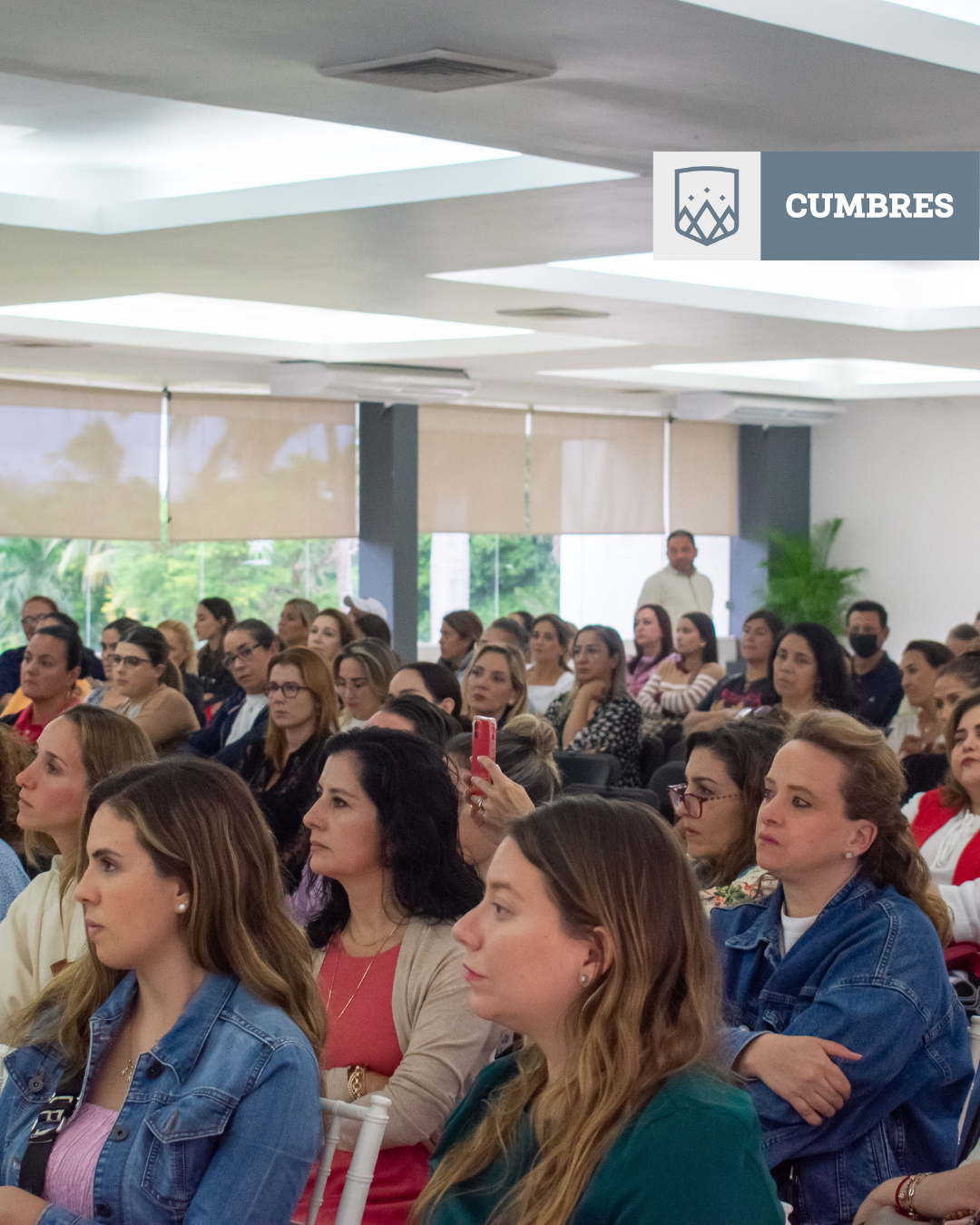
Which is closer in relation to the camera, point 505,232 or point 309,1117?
point 309,1117

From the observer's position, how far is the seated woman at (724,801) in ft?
9.23

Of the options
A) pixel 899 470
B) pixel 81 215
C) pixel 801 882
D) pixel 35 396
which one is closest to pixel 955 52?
pixel 801 882

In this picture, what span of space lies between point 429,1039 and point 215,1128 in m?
0.63

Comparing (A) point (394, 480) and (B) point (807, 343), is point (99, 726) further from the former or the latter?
(A) point (394, 480)

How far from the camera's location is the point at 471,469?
37.9ft

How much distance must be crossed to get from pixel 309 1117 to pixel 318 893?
123 centimetres

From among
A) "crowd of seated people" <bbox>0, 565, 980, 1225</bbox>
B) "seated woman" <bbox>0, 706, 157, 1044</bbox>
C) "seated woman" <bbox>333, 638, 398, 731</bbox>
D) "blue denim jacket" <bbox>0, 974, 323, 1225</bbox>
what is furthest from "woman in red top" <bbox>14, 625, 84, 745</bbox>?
"blue denim jacket" <bbox>0, 974, 323, 1225</bbox>

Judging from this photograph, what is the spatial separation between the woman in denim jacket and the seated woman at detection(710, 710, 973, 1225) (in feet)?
2.48

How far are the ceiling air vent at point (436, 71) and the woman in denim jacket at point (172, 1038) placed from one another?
1753 millimetres

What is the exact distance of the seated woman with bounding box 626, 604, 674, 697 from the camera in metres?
8.09

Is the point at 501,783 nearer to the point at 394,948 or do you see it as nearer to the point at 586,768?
the point at 394,948

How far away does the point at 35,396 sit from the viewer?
31.5ft

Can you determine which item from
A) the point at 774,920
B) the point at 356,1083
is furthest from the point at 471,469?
the point at 356,1083

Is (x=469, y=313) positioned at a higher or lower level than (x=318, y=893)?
higher
